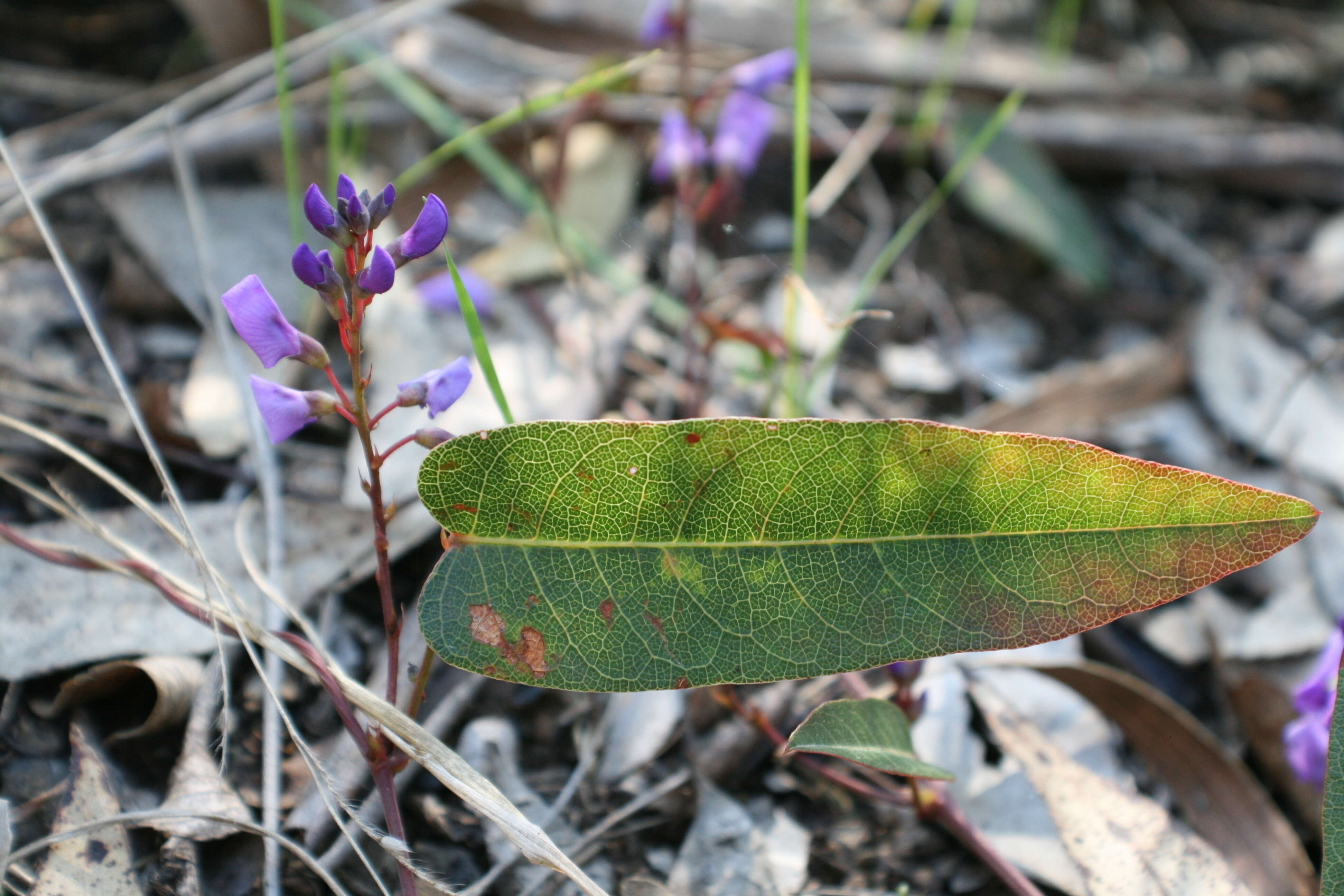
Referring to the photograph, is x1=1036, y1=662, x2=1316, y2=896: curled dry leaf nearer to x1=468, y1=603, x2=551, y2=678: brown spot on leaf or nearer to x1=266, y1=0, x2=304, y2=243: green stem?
x1=468, y1=603, x2=551, y2=678: brown spot on leaf

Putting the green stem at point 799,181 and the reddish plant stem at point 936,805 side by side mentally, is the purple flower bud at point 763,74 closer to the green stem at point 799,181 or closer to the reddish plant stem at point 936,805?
the green stem at point 799,181

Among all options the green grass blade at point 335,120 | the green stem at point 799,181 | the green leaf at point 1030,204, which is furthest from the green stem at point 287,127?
the green leaf at point 1030,204

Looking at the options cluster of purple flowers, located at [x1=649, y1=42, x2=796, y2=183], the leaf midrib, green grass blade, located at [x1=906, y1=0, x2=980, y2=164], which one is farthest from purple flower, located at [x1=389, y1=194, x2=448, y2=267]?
green grass blade, located at [x1=906, y1=0, x2=980, y2=164]

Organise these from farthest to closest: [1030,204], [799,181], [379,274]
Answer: [1030,204]
[799,181]
[379,274]

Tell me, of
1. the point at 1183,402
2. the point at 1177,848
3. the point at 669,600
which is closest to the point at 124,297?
the point at 669,600

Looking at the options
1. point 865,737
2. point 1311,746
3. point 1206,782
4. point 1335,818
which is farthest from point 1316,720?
point 865,737

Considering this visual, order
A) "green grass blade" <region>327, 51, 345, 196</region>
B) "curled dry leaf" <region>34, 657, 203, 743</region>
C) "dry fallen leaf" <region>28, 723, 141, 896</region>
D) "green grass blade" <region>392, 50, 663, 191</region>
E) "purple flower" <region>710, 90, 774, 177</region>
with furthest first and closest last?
"purple flower" <region>710, 90, 774, 177</region>, "green grass blade" <region>327, 51, 345, 196</region>, "green grass blade" <region>392, 50, 663, 191</region>, "curled dry leaf" <region>34, 657, 203, 743</region>, "dry fallen leaf" <region>28, 723, 141, 896</region>

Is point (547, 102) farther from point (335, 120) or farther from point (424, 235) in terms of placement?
point (424, 235)
